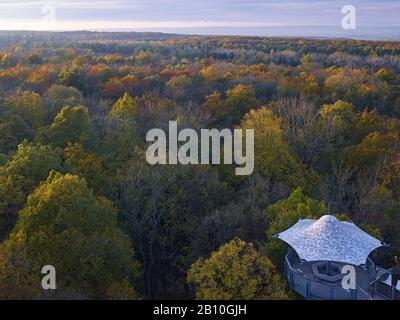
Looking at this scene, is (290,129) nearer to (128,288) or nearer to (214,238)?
(214,238)

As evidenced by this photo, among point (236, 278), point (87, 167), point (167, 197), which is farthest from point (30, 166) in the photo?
point (236, 278)

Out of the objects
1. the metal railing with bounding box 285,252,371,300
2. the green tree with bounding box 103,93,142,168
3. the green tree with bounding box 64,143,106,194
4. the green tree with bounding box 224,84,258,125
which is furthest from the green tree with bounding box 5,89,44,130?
the metal railing with bounding box 285,252,371,300

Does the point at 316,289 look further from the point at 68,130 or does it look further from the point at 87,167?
the point at 68,130

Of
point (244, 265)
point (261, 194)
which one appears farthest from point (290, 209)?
point (244, 265)

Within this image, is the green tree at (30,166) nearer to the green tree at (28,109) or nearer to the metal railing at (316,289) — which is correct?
the green tree at (28,109)

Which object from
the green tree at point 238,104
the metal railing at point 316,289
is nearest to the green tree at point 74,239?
the metal railing at point 316,289
